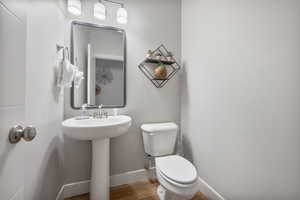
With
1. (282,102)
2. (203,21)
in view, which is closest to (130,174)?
(282,102)

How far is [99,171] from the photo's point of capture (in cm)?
123

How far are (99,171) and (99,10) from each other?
1.61m

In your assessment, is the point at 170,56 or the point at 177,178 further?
the point at 170,56

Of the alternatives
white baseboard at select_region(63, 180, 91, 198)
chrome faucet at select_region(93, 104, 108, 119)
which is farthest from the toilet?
white baseboard at select_region(63, 180, 91, 198)

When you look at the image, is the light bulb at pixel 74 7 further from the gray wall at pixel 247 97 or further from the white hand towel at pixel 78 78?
the gray wall at pixel 247 97

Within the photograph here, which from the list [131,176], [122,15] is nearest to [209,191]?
[131,176]

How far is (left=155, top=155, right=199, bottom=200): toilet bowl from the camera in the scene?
38.6 inches

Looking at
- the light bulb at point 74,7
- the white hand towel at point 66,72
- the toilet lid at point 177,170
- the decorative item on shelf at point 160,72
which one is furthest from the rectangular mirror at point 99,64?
the toilet lid at point 177,170

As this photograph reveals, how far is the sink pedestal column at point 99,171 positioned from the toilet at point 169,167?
18.6 inches

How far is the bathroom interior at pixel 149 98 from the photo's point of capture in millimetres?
736

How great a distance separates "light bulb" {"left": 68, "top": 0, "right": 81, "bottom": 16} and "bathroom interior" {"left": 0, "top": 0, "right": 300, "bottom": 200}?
12 mm

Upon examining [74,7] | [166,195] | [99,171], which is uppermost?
[74,7]

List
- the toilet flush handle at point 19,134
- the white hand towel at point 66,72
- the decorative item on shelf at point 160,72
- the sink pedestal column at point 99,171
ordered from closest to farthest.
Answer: the toilet flush handle at point 19,134, the white hand towel at point 66,72, the sink pedestal column at point 99,171, the decorative item on shelf at point 160,72

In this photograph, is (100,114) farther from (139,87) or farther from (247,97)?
(247,97)
